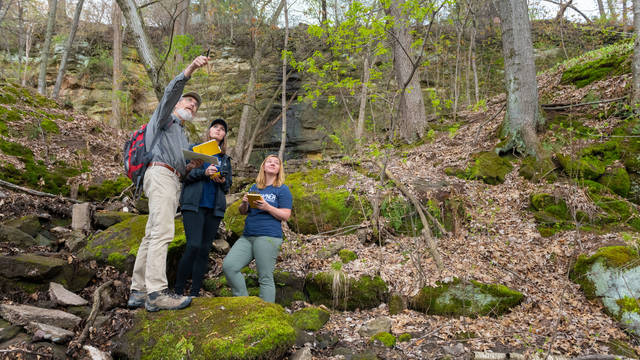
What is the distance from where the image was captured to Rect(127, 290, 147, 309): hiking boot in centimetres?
342

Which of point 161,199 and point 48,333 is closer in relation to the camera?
point 48,333

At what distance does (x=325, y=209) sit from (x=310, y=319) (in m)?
2.69

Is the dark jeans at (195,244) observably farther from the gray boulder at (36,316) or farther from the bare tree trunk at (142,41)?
the bare tree trunk at (142,41)

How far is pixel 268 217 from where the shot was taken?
4.22 meters

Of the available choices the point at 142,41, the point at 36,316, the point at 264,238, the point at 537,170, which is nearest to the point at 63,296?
the point at 36,316

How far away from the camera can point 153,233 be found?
333 cm

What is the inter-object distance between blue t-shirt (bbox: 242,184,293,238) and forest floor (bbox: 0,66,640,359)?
127 cm

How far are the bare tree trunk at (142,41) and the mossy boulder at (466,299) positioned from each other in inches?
206

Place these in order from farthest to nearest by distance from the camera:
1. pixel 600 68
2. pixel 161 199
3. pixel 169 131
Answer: pixel 600 68 < pixel 169 131 < pixel 161 199

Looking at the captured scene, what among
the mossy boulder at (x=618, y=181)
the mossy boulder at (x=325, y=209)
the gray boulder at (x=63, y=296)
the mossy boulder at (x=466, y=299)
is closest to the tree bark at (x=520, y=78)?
the mossy boulder at (x=618, y=181)

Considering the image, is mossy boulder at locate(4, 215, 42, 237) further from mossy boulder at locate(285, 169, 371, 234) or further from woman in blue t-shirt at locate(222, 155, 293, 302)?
mossy boulder at locate(285, 169, 371, 234)

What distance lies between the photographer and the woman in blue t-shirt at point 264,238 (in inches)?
156

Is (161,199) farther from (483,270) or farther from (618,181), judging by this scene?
(618,181)

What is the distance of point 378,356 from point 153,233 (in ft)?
8.74
